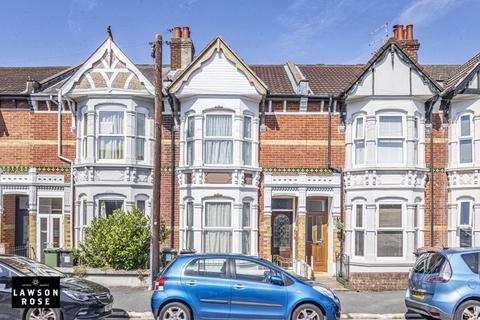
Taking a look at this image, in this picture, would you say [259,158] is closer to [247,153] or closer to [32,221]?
[247,153]

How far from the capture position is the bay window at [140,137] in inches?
658

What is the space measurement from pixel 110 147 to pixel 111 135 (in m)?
0.43

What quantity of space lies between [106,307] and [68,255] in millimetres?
5269

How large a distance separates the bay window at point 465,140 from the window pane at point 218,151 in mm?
8128

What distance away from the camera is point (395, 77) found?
1622 cm

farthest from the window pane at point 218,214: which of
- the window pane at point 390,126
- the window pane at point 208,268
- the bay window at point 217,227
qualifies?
the window pane at point 208,268

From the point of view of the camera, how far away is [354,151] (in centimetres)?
1666

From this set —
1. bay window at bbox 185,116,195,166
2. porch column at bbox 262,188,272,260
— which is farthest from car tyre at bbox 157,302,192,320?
porch column at bbox 262,188,272,260

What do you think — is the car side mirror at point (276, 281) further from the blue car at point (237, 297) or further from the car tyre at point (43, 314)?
the car tyre at point (43, 314)

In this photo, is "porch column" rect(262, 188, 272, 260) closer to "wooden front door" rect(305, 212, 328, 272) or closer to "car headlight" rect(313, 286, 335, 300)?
"wooden front door" rect(305, 212, 328, 272)

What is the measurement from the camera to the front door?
17641mm

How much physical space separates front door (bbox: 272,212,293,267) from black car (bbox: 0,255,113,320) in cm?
832

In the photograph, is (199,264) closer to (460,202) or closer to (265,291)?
(265,291)

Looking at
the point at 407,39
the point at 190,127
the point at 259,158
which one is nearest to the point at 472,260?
the point at 259,158
